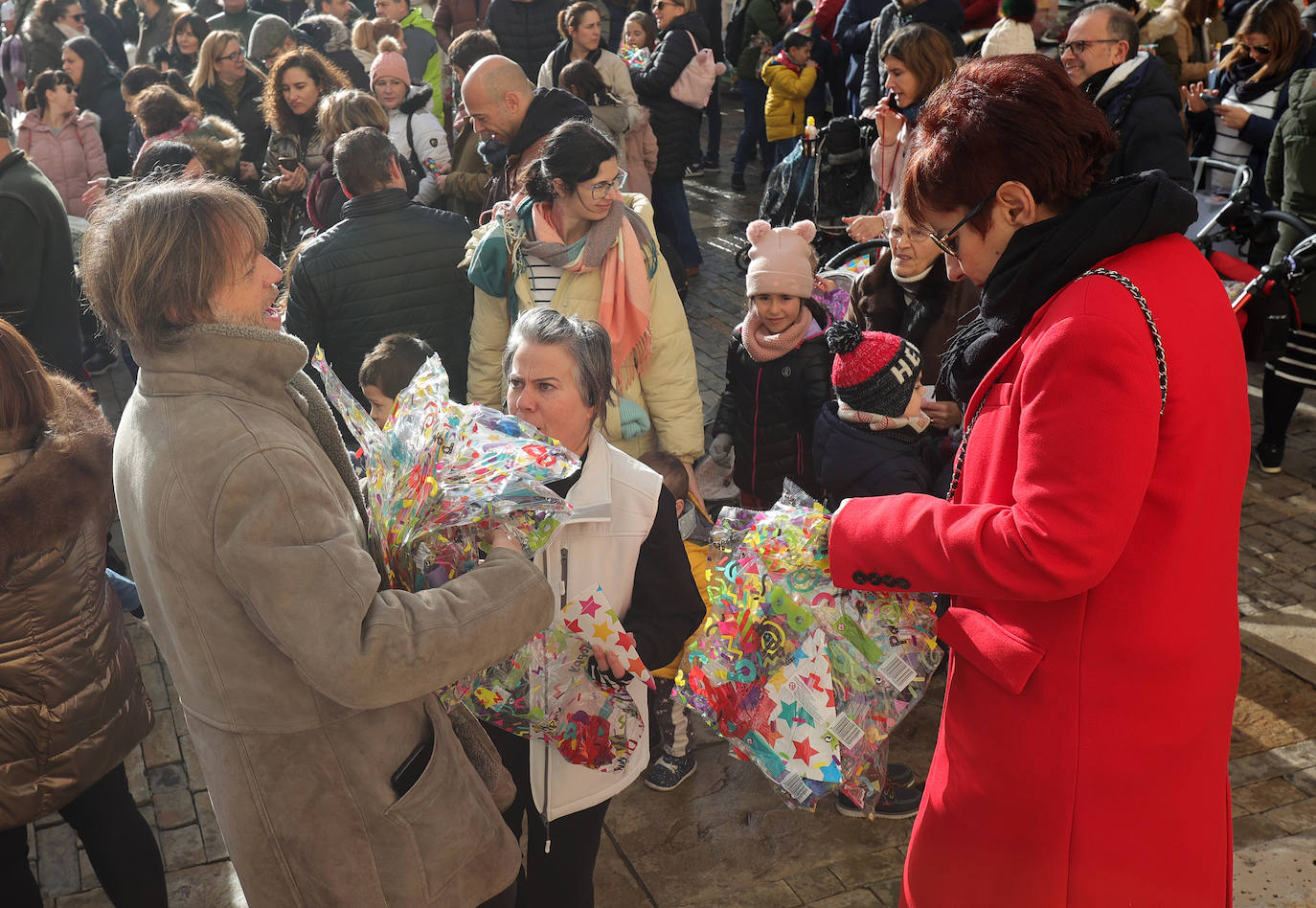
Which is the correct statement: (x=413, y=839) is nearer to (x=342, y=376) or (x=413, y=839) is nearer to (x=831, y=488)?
(x=831, y=488)

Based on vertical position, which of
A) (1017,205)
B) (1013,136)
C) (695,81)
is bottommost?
(695,81)

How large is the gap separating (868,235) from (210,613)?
4123 millimetres

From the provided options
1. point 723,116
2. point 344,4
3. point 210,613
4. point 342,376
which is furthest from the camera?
point 723,116

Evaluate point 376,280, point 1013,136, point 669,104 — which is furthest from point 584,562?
point 669,104

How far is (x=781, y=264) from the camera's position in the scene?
425cm

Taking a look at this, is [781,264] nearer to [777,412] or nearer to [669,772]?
[777,412]

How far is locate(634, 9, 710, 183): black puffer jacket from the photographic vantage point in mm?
8430

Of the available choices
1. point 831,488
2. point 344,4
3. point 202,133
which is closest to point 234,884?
point 831,488

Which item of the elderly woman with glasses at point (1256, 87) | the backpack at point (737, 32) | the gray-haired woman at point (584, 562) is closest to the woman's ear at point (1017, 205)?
the gray-haired woman at point (584, 562)

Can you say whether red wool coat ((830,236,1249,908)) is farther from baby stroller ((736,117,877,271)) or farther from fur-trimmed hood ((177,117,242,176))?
fur-trimmed hood ((177,117,242,176))

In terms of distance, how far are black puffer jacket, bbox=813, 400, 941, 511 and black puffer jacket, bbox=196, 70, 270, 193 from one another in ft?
18.3

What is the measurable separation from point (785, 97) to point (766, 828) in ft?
23.9

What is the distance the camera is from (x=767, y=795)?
3852 mm

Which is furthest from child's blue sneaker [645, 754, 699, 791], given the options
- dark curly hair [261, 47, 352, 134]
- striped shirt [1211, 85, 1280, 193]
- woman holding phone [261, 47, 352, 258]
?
striped shirt [1211, 85, 1280, 193]
